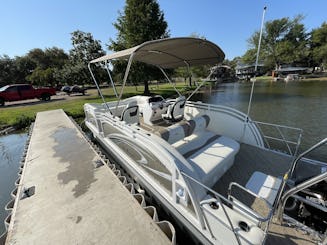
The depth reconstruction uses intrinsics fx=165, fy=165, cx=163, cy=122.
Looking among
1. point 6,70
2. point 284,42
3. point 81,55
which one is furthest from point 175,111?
point 284,42

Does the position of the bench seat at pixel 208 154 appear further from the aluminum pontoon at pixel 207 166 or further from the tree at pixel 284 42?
the tree at pixel 284 42

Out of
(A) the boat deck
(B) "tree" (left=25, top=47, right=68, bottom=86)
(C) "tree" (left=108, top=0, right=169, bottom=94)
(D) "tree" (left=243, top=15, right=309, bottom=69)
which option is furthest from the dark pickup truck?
(D) "tree" (left=243, top=15, right=309, bottom=69)

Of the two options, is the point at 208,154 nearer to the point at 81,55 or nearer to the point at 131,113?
the point at 131,113

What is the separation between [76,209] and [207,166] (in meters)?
2.01

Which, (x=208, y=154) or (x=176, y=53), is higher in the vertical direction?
(x=176, y=53)

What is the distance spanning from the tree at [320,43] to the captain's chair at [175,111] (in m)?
48.5

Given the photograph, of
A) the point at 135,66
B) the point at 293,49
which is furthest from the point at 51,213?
the point at 293,49

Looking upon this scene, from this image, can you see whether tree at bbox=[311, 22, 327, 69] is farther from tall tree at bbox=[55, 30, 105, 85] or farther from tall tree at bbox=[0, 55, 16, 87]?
tall tree at bbox=[0, 55, 16, 87]

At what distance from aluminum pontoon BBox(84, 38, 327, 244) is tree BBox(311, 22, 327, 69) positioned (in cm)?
4829

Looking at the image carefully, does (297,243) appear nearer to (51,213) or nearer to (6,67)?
(51,213)

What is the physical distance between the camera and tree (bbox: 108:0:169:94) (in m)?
14.5

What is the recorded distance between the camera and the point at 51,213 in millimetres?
2330

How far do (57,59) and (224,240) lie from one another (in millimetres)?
50315

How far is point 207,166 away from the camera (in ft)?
8.12
